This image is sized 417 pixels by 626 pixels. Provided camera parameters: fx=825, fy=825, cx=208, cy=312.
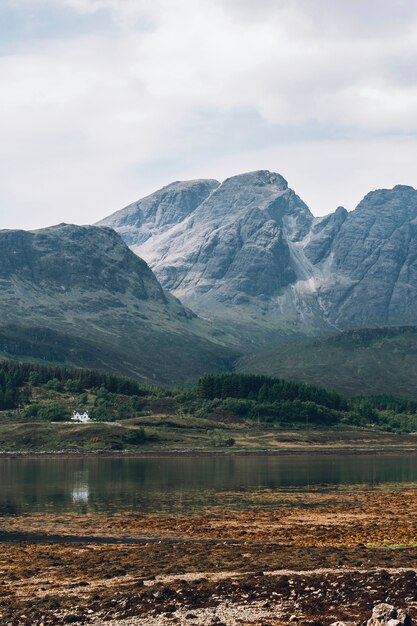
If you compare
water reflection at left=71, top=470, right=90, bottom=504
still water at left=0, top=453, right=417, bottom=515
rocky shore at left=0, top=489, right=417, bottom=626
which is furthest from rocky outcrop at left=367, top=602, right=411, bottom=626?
water reflection at left=71, top=470, right=90, bottom=504

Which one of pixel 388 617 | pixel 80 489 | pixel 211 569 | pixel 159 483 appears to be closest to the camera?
pixel 388 617

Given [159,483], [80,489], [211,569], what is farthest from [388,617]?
[159,483]

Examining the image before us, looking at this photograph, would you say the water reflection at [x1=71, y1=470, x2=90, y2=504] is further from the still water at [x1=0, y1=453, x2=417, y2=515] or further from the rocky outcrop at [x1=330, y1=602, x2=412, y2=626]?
the rocky outcrop at [x1=330, y1=602, x2=412, y2=626]

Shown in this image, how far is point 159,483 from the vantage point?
14638 cm

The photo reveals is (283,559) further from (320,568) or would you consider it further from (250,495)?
(250,495)

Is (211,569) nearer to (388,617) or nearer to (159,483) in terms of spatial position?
(388,617)

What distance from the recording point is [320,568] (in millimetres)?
54562

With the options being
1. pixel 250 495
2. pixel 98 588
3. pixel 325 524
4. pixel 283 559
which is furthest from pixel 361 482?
pixel 98 588

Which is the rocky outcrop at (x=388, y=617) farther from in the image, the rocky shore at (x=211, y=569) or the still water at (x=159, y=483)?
the still water at (x=159, y=483)

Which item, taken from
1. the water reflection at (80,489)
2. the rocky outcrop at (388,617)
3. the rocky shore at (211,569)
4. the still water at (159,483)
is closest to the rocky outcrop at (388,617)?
the rocky outcrop at (388,617)

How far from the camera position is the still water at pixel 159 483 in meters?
111

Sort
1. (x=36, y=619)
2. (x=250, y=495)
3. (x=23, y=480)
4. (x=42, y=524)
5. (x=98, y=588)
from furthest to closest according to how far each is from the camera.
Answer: (x=23, y=480), (x=250, y=495), (x=42, y=524), (x=98, y=588), (x=36, y=619)

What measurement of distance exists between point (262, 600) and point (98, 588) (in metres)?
10.9

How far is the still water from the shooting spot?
363 ft
